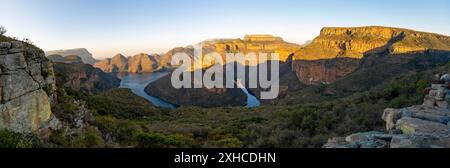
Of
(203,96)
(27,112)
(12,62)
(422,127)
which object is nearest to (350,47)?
(203,96)

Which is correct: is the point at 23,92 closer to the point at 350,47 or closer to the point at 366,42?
the point at 366,42

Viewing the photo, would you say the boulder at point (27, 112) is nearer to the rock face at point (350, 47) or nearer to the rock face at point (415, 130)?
the rock face at point (415, 130)

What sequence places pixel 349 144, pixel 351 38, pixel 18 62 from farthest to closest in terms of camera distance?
pixel 351 38
pixel 18 62
pixel 349 144

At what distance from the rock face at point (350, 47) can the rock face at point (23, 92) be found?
9539cm

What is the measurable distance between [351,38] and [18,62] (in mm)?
122901

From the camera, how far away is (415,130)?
9898 millimetres

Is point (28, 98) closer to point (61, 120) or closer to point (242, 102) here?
point (61, 120)

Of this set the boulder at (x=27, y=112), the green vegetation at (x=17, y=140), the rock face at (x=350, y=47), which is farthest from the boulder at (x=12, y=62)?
the rock face at (x=350, y=47)

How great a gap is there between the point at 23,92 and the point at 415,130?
11.1m

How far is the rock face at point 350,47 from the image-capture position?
104188mm

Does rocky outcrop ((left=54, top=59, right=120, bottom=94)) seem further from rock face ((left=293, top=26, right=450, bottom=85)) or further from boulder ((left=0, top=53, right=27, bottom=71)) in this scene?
rock face ((left=293, top=26, right=450, bottom=85))

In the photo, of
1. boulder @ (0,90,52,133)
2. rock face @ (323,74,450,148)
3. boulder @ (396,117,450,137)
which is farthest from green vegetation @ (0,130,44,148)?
boulder @ (396,117,450,137)
